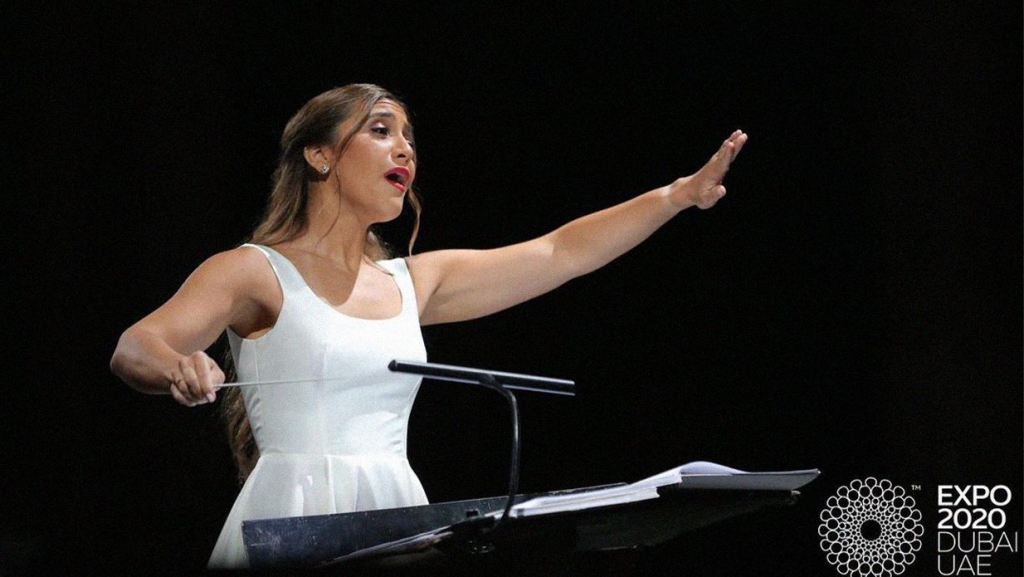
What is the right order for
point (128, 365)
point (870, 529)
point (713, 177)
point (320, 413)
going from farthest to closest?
point (870, 529)
point (713, 177)
point (320, 413)
point (128, 365)

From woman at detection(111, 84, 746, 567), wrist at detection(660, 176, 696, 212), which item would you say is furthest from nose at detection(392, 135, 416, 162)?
wrist at detection(660, 176, 696, 212)

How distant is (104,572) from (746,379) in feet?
6.11

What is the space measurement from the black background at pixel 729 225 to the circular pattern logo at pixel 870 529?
3 centimetres

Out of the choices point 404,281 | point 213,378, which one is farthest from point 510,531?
point 404,281

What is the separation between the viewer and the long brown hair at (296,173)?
1.98 metres

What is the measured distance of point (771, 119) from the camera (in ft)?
8.72

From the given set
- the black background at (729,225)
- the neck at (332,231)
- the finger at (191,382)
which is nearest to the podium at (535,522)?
the finger at (191,382)

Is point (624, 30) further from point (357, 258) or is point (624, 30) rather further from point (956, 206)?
point (357, 258)

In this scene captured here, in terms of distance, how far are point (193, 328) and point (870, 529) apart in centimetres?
172

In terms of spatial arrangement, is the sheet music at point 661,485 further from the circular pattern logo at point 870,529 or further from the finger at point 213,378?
the circular pattern logo at point 870,529

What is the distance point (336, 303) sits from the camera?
73.3 inches

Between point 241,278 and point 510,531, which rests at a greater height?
point 241,278

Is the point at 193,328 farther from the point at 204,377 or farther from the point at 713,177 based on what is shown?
the point at 713,177

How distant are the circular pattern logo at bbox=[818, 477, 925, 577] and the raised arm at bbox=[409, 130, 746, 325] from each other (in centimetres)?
100
